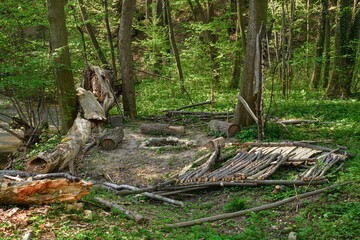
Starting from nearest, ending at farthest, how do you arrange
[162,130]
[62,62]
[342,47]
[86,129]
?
[86,129] < [62,62] < [162,130] < [342,47]

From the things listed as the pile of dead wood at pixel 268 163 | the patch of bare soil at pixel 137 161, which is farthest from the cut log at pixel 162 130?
the pile of dead wood at pixel 268 163

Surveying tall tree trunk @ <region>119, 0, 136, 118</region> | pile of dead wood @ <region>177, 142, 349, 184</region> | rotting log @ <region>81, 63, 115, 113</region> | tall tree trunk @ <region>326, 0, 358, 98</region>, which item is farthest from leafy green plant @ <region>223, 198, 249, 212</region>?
tall tree trunk @ <region>326, 0, 358, 98</region>

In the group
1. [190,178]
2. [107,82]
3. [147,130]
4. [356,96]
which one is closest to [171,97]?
[107,82]

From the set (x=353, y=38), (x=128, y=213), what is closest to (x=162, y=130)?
(x=128, y=213)

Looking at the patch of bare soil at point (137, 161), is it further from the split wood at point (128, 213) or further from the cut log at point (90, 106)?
the split wood at point (128, 213)

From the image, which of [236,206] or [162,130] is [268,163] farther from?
[162,130]

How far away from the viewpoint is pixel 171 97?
794 inches

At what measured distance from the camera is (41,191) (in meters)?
5.87

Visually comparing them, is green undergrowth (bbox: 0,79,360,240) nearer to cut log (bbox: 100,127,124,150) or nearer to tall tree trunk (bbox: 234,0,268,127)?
tall tree trunk (bbox: 234,0,268,127)

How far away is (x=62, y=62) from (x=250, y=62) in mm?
5914

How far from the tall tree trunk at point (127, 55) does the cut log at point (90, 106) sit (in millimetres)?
2070

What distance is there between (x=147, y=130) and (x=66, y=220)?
739 centimetres

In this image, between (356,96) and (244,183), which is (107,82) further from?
(356,96)

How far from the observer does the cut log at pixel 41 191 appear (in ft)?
18.7
